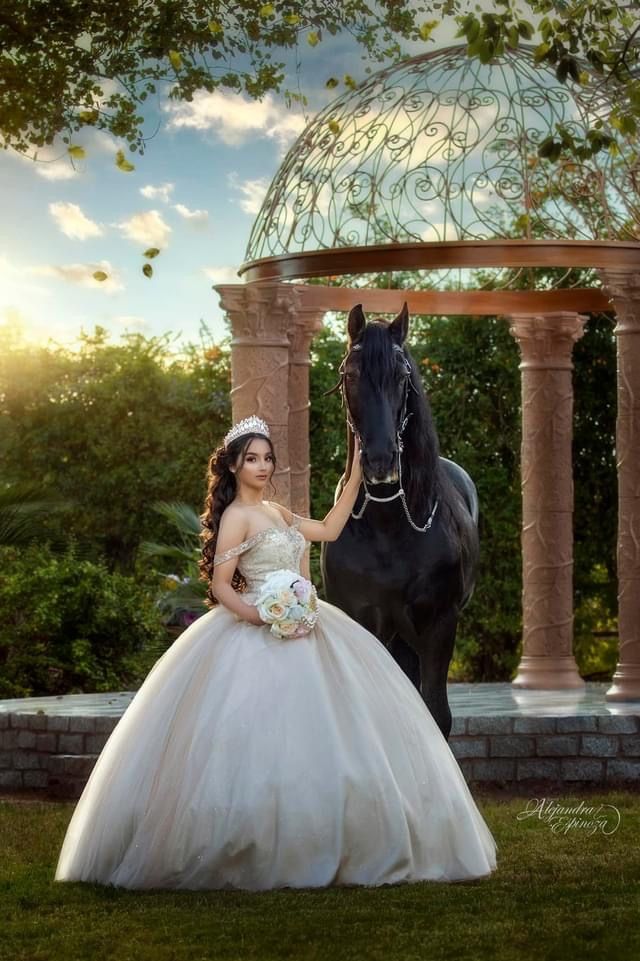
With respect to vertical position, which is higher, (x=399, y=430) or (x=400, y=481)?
(x=399, y=430)

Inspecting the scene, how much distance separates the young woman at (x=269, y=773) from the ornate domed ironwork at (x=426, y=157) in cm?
545

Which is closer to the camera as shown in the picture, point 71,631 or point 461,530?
point 461,530

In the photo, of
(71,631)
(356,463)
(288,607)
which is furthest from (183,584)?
(288,607)

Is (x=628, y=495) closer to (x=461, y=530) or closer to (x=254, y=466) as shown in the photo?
(x=461, y=530)

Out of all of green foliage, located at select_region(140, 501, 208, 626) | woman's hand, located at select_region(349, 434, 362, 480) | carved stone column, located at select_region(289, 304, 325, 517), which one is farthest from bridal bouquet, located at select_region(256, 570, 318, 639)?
green foliage, located at select_region(140, 501, 208, 626)

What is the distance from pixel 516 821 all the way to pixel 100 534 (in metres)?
15.6

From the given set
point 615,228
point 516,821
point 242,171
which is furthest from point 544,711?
point 242,171

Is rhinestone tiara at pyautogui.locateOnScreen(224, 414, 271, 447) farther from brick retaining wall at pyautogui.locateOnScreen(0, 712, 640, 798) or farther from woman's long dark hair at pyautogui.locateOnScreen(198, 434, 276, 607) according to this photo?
brick retaining wall at pyautogui.locateOnScreen(0, 712, 640, 798)

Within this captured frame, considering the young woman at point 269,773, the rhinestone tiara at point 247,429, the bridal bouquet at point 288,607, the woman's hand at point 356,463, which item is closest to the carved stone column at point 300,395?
the woman's hand at point 356,463

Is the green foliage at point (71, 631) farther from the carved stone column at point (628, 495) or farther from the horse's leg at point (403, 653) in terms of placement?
the horse's leg at point (403, 653)

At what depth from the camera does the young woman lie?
20.9 ft

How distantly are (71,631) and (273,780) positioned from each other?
9453 mm

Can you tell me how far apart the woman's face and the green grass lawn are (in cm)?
189

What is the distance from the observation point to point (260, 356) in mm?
11516
